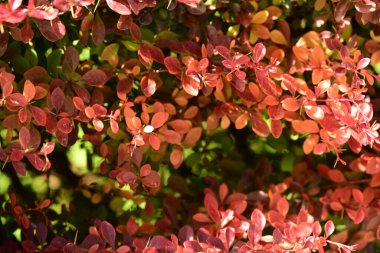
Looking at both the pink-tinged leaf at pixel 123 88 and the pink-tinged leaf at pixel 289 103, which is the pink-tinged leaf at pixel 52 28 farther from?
the pink-tinged leaf at pixel 289 103

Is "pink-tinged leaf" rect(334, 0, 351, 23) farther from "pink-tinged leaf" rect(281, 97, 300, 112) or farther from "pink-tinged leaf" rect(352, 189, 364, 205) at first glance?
"pink-tinged leaf" rect(352, 189, 364, 205)

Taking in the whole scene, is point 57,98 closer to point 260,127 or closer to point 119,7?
point 119,7

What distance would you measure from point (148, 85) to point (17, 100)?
0.33 m

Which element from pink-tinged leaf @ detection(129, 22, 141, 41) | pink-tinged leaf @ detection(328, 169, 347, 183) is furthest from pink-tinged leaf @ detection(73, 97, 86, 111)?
pink-tinged leaf @ detection(328, 169, 347, 183)

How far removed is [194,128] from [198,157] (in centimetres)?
21

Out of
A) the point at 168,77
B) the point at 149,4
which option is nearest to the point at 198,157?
the point at 168,77

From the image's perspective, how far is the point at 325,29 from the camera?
1779 mm

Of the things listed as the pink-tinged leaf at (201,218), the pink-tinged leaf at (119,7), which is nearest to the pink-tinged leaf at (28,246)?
the pink-tinged leaf at (201,218)

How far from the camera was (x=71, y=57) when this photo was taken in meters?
1.45

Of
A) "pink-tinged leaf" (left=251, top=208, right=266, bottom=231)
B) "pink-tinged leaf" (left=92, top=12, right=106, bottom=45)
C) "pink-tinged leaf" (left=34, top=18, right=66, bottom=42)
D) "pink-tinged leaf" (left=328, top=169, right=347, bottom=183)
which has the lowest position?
"pink-tinged leaf" (left=328, top=169, right=347, bottom=183)

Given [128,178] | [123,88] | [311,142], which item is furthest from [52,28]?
[311,142]

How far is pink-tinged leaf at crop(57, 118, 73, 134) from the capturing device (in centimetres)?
138

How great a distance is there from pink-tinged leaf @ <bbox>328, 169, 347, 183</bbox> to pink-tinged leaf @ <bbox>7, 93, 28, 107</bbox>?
0.94 metres

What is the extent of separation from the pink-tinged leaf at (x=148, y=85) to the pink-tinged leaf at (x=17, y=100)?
301 millimetres
